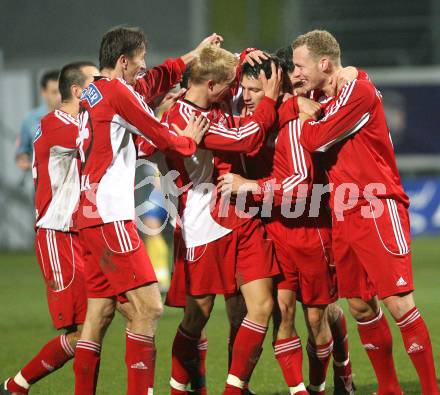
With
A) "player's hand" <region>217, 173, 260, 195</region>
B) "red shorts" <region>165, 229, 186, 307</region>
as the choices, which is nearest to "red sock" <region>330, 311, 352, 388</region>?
"red shorts" <region>165, 229, 186, 307</region>

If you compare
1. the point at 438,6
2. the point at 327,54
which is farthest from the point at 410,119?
the point at 327,54

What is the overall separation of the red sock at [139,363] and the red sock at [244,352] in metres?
0.51

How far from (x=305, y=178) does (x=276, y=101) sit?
470 mm

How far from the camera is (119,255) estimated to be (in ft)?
18.0

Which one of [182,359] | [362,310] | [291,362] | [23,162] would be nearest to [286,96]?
[362,310]

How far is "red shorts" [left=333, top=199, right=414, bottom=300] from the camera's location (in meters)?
5.69

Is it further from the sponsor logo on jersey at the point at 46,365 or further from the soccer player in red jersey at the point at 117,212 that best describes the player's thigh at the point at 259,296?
the sponsor logo on jersey at the point at 46,365

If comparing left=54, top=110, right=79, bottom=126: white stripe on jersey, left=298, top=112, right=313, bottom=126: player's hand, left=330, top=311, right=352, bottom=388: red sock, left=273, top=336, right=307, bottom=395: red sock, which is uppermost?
left=298, top=112, right=313, bottom=126: player's hand

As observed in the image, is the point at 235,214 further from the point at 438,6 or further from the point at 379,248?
the point at 438,6

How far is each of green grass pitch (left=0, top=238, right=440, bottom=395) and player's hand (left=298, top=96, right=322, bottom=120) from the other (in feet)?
6.10

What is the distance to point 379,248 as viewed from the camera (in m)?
5.73

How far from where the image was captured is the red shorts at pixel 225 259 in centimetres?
A: 584

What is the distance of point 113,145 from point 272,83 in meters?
1.00

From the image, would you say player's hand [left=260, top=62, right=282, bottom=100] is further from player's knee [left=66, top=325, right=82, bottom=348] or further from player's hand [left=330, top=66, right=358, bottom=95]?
player's knee [left=66, top=325, right=82, bottom=348]
